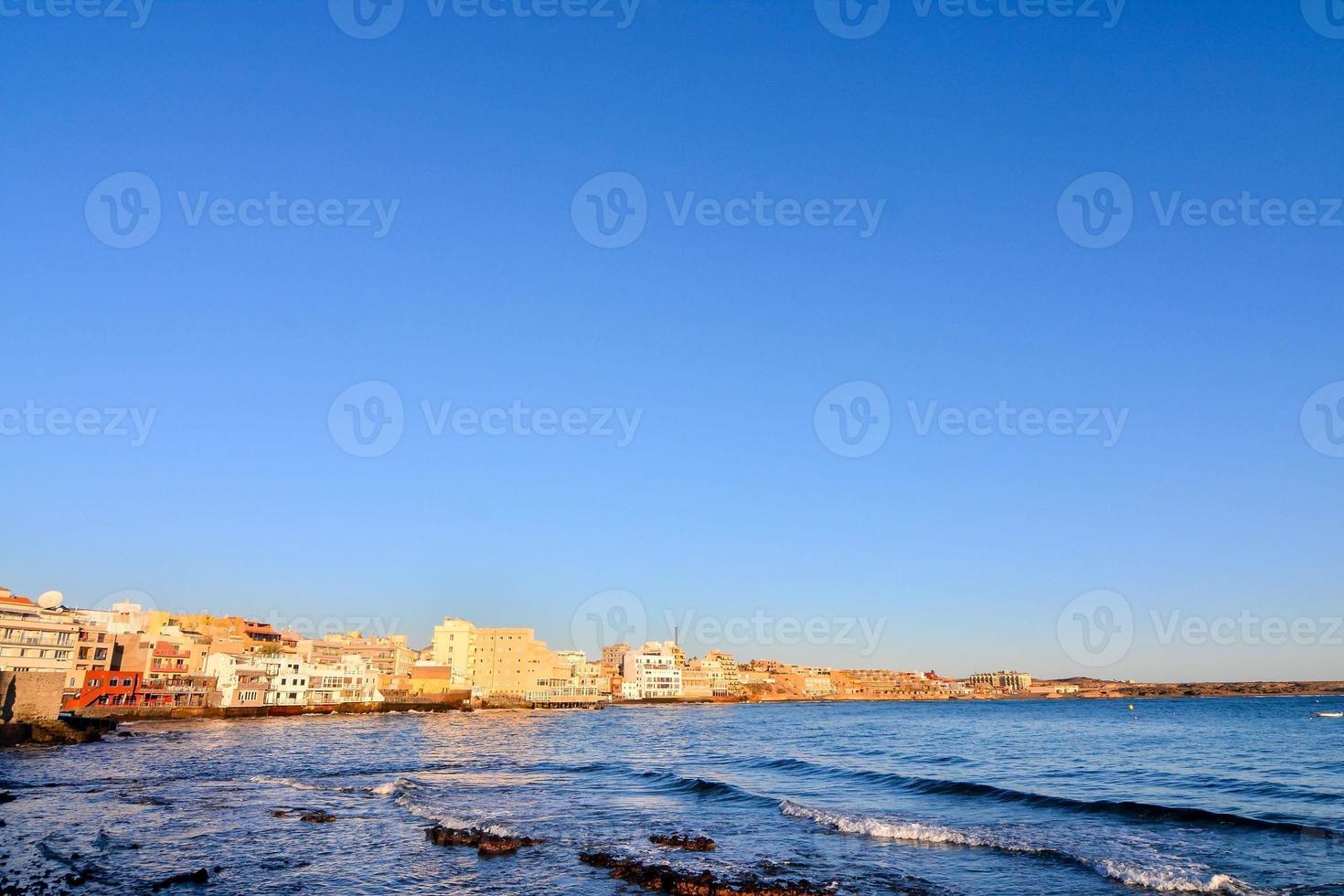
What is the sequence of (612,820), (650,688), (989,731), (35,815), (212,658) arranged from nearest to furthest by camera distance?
(35,815)
(612,820)
(989,731)
(212,658)
(650,688)

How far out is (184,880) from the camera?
58.6 ft

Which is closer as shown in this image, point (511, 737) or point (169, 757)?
point (169, 757)

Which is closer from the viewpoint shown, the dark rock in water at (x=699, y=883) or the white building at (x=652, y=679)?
the dark rock in water at (x=699, y=883)

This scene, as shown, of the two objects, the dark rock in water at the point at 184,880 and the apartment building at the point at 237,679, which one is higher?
the apartment building at the point at 237,679

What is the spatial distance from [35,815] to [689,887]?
21626mm

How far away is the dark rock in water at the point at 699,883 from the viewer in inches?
669

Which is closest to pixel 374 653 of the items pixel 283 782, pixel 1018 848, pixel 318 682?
pixel 318 682

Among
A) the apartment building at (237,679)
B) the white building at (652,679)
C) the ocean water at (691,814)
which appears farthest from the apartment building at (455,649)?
the ocean water at (691,814)

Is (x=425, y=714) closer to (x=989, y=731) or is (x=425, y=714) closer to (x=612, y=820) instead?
(x=989, y=731)

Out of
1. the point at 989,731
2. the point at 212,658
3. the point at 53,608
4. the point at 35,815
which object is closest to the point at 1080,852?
the point at 35,815

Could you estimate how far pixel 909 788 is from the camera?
119 feet

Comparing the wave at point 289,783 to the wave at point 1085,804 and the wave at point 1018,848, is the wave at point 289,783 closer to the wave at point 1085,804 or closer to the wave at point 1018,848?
the wave at point 1018,848

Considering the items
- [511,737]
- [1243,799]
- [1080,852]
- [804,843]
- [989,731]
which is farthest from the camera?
[989,731]

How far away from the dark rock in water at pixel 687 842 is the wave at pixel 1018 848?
17.5 feet
